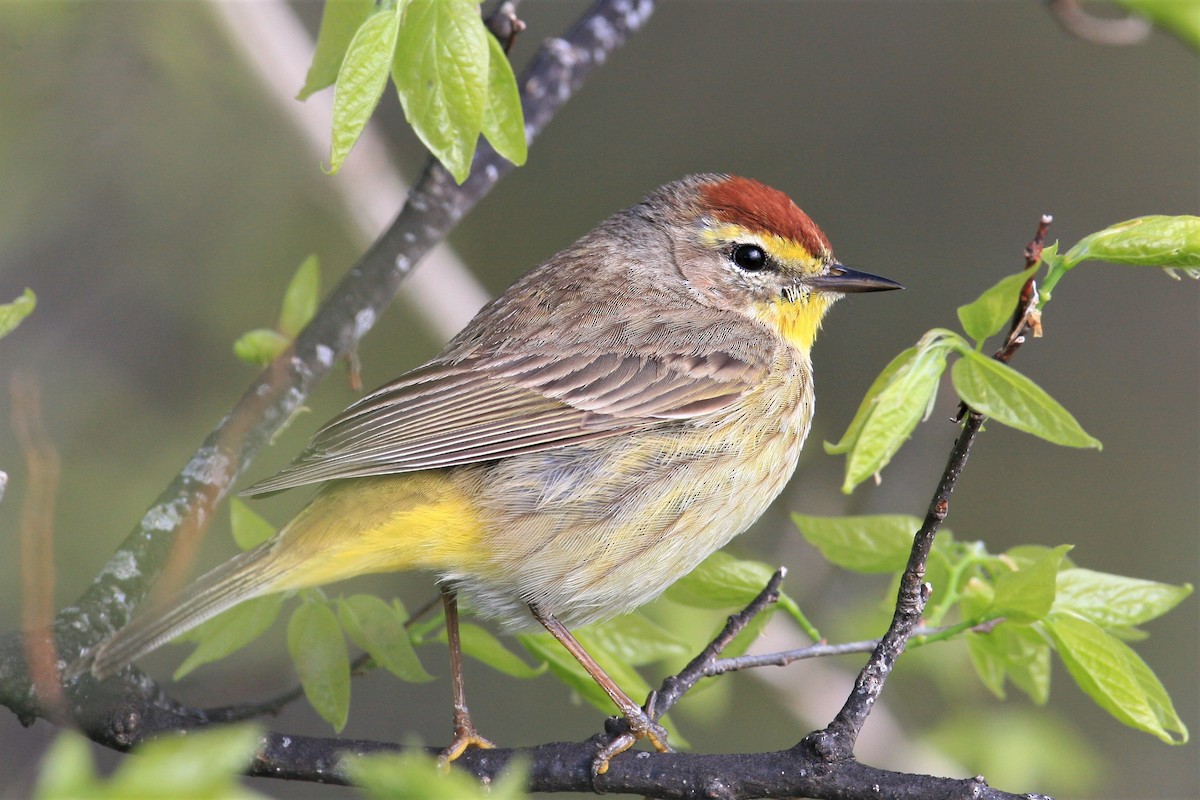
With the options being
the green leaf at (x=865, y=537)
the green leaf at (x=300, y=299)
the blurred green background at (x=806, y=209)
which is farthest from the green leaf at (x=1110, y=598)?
the green leaf at (x=300, y=299)

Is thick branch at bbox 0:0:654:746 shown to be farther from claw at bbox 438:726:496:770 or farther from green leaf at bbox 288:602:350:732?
claw at bbox 438:726:496:770

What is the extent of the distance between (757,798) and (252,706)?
70.1 inches

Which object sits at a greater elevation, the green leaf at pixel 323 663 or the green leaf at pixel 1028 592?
the green leaf at pixel 323 663

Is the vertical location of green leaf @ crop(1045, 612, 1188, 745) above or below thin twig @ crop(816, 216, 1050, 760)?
below

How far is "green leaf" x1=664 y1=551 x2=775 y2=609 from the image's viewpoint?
3773 millimetres

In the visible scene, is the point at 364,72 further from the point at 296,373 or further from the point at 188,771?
the point at 296,373

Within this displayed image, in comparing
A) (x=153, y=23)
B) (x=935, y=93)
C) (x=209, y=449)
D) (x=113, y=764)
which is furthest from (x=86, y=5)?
(x=935, y=93)

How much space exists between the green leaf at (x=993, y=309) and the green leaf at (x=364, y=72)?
144cm

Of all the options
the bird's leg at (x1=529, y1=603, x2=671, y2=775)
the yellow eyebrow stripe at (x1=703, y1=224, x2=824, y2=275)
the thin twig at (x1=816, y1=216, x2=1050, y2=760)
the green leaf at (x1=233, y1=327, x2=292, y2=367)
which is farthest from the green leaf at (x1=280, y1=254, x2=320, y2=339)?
the thin twig at (x1=816, y1=216, x2=1050, y2=760)

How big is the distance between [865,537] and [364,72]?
6.74 ft

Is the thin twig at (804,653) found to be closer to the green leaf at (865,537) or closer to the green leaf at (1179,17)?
the green leaf at (865,537)

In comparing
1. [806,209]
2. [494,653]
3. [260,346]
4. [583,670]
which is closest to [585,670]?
[583,670]

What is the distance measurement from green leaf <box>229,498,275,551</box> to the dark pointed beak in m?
2.42

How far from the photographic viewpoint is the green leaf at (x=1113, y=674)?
324 cm
